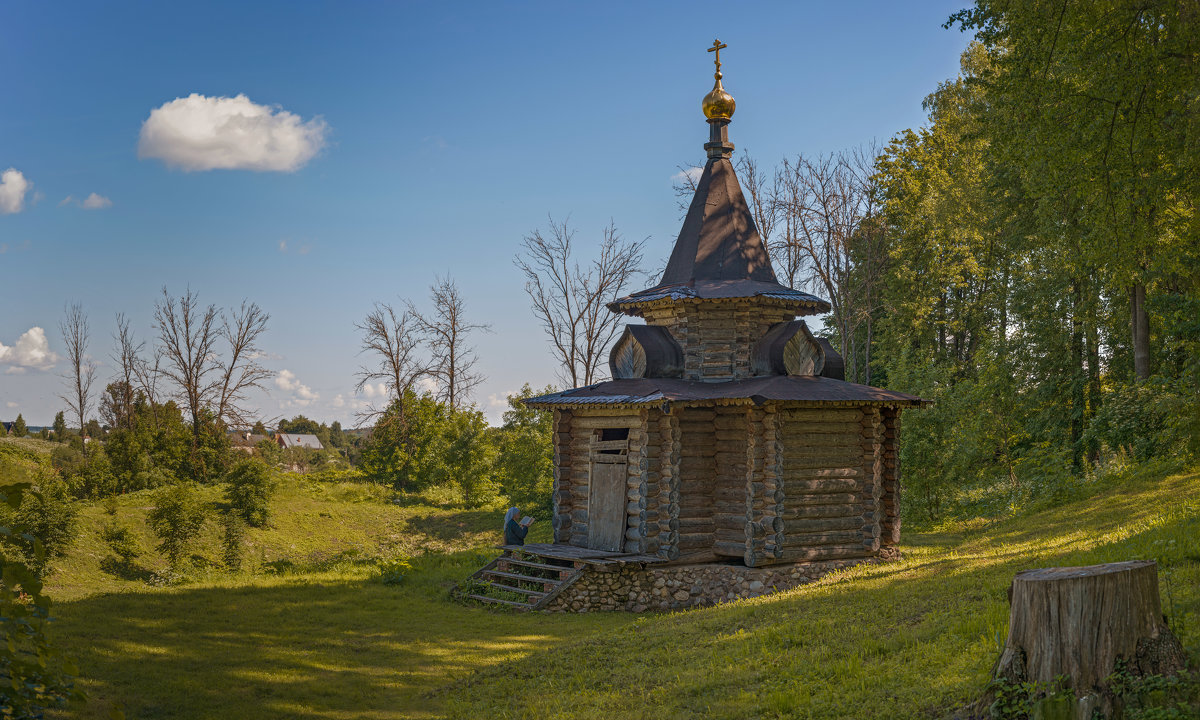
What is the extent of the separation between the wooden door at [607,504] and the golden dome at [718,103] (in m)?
9.09

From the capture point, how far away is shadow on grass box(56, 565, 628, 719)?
33.1 ft

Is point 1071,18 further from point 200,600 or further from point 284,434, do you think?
point 284,434

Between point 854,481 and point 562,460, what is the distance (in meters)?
6.51

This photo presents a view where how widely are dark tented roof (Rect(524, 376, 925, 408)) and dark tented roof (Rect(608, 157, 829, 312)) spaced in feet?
6.53

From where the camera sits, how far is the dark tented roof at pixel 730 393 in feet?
52.8

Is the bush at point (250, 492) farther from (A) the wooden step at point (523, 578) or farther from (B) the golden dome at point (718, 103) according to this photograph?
(B) the golden dome at point (718, 103)

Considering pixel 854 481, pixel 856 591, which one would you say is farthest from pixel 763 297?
pixel 856 591

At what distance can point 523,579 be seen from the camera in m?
17.5

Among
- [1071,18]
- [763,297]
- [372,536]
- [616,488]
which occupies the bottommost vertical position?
[372,536]

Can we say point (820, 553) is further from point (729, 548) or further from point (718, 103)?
point (718, 103)

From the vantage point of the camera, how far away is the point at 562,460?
1864 centimetres

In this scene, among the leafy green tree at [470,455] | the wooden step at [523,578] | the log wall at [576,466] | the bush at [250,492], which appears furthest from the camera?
the leafy green tree at [470,455]

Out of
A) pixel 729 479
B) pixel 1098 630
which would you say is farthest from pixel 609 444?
pixel 1098 630

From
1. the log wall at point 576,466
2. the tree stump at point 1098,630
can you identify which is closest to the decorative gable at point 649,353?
the log wall at point 576,466
